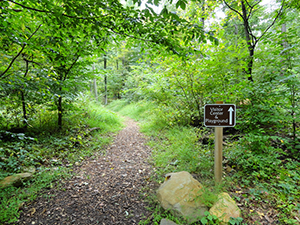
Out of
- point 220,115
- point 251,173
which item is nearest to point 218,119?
point 220,115

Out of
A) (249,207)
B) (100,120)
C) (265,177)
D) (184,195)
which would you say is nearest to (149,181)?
(184,195)

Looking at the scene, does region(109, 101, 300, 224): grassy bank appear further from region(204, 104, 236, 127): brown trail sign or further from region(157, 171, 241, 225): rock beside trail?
region(204, 104, 236, 127): brown trail sign

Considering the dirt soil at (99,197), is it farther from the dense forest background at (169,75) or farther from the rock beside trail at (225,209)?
the rock beside trail at (225,209)

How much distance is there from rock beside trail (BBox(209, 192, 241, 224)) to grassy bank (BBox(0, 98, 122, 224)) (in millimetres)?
3194

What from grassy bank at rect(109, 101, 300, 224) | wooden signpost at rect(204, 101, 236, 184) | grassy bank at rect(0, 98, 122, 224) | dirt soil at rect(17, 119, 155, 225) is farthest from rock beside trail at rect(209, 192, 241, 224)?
grassy bank at rect(0, 98, 122, 224)

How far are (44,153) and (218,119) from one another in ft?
15.3

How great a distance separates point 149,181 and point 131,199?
656mm

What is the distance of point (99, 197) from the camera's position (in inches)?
116

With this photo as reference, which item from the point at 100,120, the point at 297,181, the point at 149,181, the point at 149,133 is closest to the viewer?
the point at 297,181

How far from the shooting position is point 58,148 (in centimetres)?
440

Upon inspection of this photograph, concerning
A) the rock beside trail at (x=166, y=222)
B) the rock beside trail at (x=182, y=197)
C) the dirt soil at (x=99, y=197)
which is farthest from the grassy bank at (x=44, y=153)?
the rock beside trail at (x=182, y=197)

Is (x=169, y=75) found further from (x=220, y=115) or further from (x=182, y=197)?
(x=182, y=197)

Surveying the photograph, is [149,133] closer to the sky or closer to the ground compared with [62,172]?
closer to the sky

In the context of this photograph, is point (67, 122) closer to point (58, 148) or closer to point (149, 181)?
point (58, 148)
